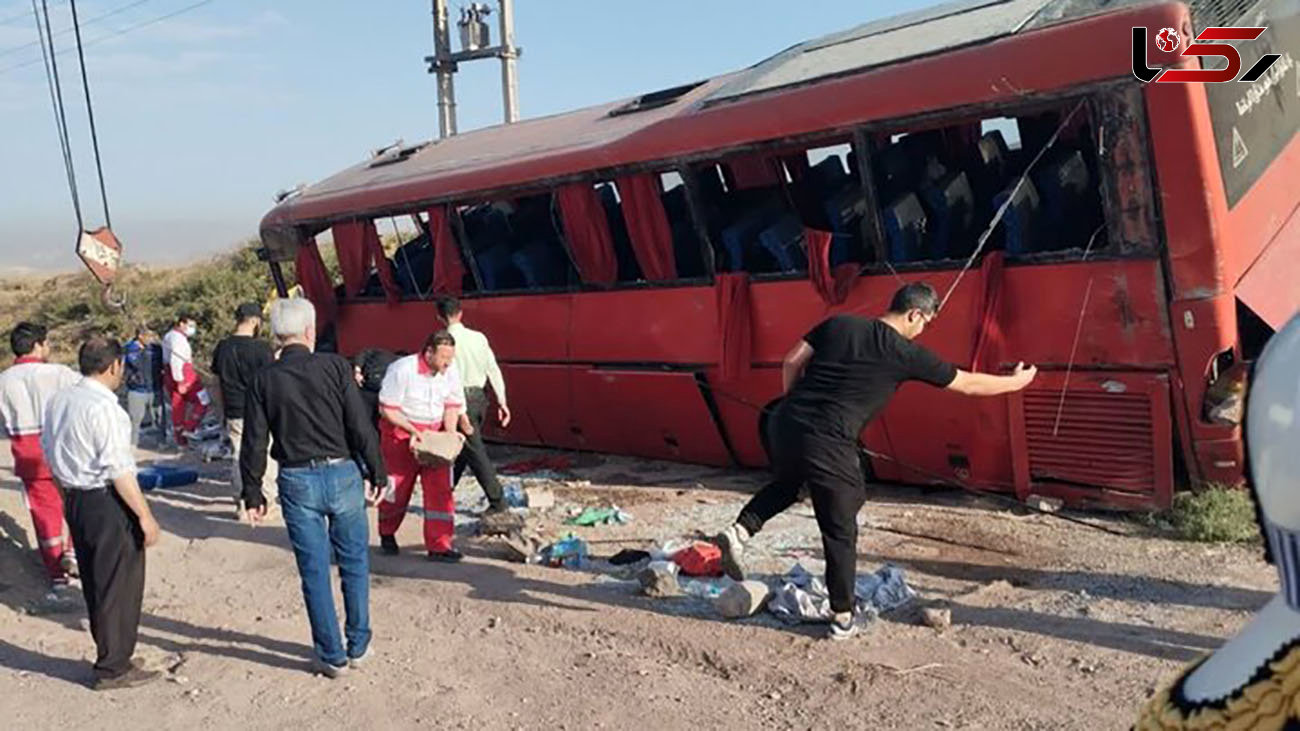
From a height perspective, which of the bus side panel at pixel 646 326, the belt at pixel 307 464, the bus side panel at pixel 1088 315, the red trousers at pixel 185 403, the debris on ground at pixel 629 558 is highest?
the bus side panel at pixel 1088 315

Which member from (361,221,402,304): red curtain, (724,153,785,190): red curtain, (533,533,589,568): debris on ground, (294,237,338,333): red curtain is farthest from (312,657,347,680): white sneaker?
(294,237,338,333): red curtain

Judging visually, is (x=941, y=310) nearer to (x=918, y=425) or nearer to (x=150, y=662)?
(x=918, y=425)

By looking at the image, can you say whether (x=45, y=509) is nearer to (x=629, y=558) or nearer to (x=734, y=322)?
(x=629, y=558)

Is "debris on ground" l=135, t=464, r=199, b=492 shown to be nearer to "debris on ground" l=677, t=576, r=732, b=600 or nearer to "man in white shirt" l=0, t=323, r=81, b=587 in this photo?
"man in white shirt" l=0, t=323, r=81, b=587

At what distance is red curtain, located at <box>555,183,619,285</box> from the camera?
351 inches

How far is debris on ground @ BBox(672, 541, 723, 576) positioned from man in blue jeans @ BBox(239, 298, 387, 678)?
185 centimetres

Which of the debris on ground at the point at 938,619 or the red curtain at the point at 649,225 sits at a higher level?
the red curtain at the point at 649,225

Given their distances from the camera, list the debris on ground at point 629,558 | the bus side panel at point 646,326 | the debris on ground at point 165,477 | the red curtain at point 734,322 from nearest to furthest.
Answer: the debris on ground at point 629,558 < the red curtain at point 734,322 < the bus side panel at point 646,326 < the debris on ground at point 165,477

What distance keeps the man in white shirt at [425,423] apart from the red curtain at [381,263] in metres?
4.26

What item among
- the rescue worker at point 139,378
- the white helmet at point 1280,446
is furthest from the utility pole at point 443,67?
the white helmet at point 1280,446

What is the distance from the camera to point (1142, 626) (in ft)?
16.4

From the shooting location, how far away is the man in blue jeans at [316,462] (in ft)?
16.7

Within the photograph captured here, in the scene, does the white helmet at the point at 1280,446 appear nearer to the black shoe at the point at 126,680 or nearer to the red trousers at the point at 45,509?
the black shoe at the point at 126,680

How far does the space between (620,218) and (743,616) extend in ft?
14.8
